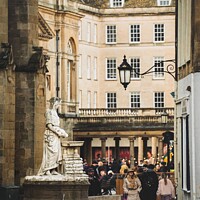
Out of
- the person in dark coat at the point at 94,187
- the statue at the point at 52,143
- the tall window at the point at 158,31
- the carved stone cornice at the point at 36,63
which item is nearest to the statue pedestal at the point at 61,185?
the statue at the point at 52,143

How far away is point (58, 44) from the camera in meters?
108

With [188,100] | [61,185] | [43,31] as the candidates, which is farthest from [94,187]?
[43,31]

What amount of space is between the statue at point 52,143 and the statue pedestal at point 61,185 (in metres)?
0.26

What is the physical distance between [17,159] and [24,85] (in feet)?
7.76

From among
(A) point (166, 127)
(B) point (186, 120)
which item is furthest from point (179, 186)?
(A) point (166, 127)

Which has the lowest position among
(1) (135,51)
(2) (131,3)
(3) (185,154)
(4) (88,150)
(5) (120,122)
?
(3) (185,154)

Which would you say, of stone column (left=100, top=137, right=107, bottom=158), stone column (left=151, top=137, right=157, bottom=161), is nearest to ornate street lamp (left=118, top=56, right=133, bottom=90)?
stone column (left=100, top=137, right=107, bottom=158)

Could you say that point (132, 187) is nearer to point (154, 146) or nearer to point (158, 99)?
point (154, 146)

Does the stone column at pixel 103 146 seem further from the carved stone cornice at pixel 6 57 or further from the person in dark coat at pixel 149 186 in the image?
the carved stone cornice at pixel 6 57

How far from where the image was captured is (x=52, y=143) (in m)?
39.9

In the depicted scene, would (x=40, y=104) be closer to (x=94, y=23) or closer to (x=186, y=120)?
(x=186, y=120)

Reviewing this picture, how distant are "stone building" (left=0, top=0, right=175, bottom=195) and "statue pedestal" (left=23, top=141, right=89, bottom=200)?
491cm

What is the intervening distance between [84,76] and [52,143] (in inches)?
3413

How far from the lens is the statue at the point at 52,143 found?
39688 millimetres
